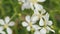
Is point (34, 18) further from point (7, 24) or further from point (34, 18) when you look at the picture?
point (7, 24)

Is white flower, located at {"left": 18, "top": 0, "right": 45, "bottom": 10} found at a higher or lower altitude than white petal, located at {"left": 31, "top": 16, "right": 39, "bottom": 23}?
higher

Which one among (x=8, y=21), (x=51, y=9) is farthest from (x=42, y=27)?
(x=51, y=9)

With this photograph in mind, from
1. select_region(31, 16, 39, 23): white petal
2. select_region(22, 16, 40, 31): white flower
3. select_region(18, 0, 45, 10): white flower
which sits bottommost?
select_region(22, 16, 40, 31): white flower

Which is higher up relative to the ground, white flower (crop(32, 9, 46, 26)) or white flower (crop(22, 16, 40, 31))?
white flower (crop(32, 9, 46, 26))

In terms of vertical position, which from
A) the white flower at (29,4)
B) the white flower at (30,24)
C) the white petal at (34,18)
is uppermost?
the white flower at (29,4)

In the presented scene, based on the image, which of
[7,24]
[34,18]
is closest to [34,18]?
[34,18]

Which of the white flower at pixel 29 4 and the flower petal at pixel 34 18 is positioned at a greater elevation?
the white flower at pixel 29 4

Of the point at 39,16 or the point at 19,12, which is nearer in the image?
the point at 39,16

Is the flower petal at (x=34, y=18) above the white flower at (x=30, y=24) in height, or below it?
above
